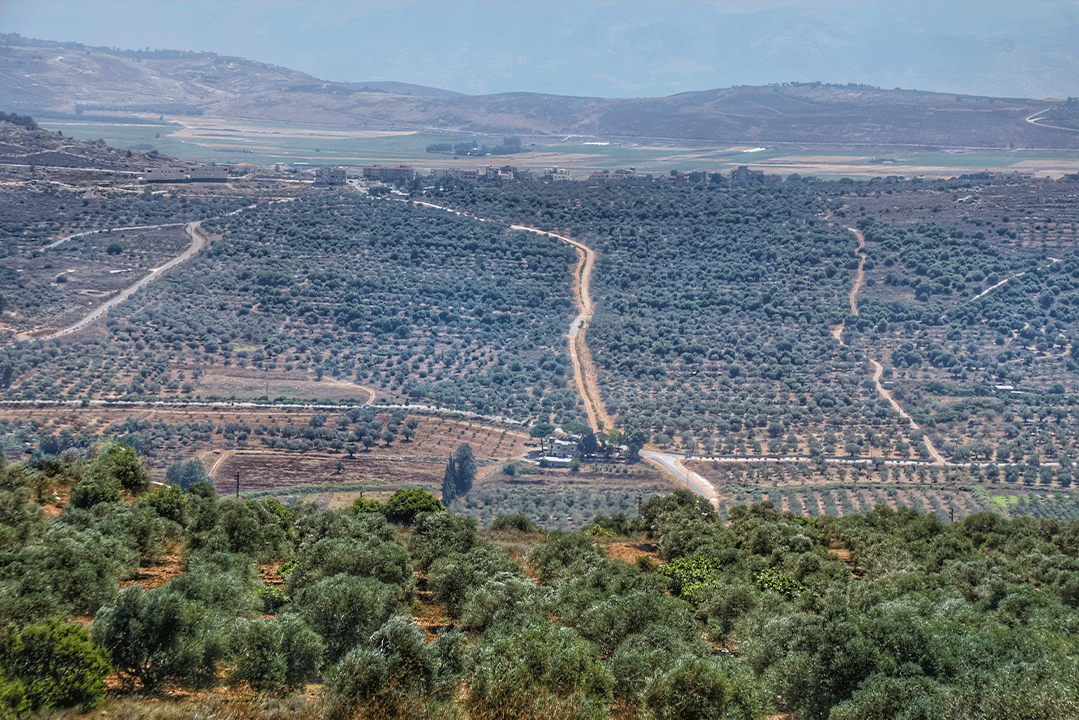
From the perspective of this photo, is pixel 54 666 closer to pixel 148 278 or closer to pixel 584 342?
pixel 584 342

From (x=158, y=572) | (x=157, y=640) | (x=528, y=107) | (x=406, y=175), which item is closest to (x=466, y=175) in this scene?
(x=406, y=175)

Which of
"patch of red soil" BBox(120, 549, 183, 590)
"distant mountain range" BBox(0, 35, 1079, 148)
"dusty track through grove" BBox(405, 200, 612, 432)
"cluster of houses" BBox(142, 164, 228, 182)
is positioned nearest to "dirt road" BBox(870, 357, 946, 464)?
"dusty track through grove" BBox(405, 200, 612, 432)

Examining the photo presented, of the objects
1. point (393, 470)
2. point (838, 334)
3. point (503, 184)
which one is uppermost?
point (503, 184)

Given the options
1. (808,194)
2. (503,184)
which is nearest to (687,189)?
(808,194)

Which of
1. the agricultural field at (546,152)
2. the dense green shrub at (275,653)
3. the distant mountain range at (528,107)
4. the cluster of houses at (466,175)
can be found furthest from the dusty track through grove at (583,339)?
the distant mountain range at (528,107)

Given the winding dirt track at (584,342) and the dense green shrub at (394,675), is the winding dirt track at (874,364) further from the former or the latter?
the dense green shrub at (394,675)

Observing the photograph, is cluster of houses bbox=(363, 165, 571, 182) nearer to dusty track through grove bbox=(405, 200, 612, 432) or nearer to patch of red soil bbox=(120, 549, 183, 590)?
dusty track through grove bbox=(405, 200, 612, 432)

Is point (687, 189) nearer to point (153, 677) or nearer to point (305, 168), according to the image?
point (305, 168)

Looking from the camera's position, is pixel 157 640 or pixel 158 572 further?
pixel 158 572
